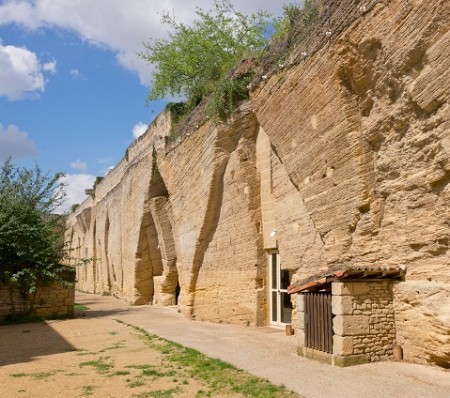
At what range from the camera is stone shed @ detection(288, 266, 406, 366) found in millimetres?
6931

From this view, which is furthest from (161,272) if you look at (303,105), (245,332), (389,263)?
(389,263)

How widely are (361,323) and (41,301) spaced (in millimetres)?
10570

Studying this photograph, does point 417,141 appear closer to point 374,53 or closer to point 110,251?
point 374,53

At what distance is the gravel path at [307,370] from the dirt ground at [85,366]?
102cm

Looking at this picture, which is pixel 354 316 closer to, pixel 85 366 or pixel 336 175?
pixel 336 175

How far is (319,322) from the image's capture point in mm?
7410

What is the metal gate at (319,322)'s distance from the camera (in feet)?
23.6

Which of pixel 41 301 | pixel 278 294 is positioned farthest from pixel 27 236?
pixel 278 294

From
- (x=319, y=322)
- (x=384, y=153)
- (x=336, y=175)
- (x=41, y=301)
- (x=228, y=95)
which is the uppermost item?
(x=228, y=95)

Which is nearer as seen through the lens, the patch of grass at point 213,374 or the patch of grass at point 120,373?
the patch of grass at point 213,374

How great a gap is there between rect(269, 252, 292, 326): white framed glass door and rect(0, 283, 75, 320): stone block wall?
22.3 feet

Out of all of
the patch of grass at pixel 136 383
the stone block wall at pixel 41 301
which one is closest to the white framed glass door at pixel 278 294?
the patch of grass at pixel 136 383

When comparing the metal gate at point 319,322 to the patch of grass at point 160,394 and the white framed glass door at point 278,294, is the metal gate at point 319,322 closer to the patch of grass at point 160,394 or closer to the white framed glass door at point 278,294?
the patch of grass at point 160,394

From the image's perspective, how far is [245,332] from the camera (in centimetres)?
1056
